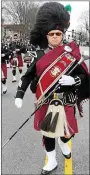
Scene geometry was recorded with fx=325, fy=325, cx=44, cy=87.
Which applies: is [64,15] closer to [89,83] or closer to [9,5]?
[89,83]

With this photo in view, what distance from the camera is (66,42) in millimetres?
3426

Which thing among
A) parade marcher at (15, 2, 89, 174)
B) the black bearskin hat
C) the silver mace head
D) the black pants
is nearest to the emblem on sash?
parade marcher at (15, 2, 89, 174)

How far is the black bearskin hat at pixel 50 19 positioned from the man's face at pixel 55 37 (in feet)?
0.14

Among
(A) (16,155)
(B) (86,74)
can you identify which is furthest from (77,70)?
(A) (16,155)

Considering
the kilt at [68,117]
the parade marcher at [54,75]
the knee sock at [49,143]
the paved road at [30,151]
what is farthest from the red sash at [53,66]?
the paved road at [30,151]

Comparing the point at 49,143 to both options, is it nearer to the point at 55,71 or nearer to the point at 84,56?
the point at 55,71

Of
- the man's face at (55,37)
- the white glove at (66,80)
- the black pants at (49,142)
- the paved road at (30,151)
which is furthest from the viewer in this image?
the paved road at (30,151)

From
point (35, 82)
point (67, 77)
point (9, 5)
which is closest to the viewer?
point (67, 77)

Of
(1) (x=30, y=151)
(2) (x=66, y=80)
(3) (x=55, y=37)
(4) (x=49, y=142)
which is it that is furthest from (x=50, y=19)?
(1) (x=30, y=151)

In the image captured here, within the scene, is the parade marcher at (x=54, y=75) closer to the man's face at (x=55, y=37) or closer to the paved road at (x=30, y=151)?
the man's face at (x=55, y=37)

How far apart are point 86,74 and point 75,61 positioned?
0.19 metres

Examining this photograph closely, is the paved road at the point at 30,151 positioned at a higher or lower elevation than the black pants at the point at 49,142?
lower

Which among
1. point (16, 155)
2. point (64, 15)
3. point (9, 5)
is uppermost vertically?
point (9, 5)

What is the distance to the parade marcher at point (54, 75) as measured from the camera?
3227 mm
